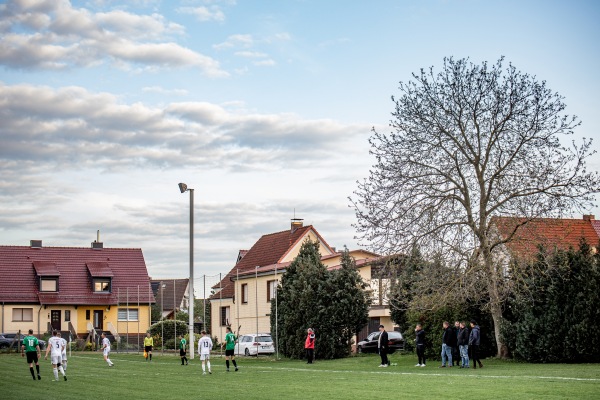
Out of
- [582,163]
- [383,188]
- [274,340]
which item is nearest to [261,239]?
[274,340]

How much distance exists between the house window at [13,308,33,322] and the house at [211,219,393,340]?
15.5m

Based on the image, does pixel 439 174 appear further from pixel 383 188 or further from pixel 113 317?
pixel 113 317

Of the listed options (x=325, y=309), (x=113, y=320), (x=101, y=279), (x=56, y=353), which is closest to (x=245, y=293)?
(x=113, y=320)

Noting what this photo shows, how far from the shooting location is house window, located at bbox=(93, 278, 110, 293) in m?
74.8

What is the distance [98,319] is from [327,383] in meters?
51.7

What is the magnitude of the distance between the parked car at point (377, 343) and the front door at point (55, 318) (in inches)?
1285

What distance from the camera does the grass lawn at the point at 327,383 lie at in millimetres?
20603

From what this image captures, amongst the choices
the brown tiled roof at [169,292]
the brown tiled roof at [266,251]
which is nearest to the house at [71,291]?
the brown tiled roof at [266,251]

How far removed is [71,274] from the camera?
247 feet

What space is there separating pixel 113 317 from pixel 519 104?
47941 mm

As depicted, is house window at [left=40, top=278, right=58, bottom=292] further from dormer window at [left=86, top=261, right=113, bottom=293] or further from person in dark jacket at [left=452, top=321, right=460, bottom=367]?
person in dark jacket at [left=452, top=321, right=460, bottom=367]

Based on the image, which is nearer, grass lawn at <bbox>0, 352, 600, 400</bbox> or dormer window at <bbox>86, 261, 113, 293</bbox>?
grass lawn at <bbox>0, 352, 600, 400</bbox>

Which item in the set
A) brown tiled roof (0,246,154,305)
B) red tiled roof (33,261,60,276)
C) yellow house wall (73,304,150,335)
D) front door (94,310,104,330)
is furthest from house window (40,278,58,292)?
front door (94,310,104,330)

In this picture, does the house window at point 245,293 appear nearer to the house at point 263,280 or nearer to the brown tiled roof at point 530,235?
the house at point 263,280
